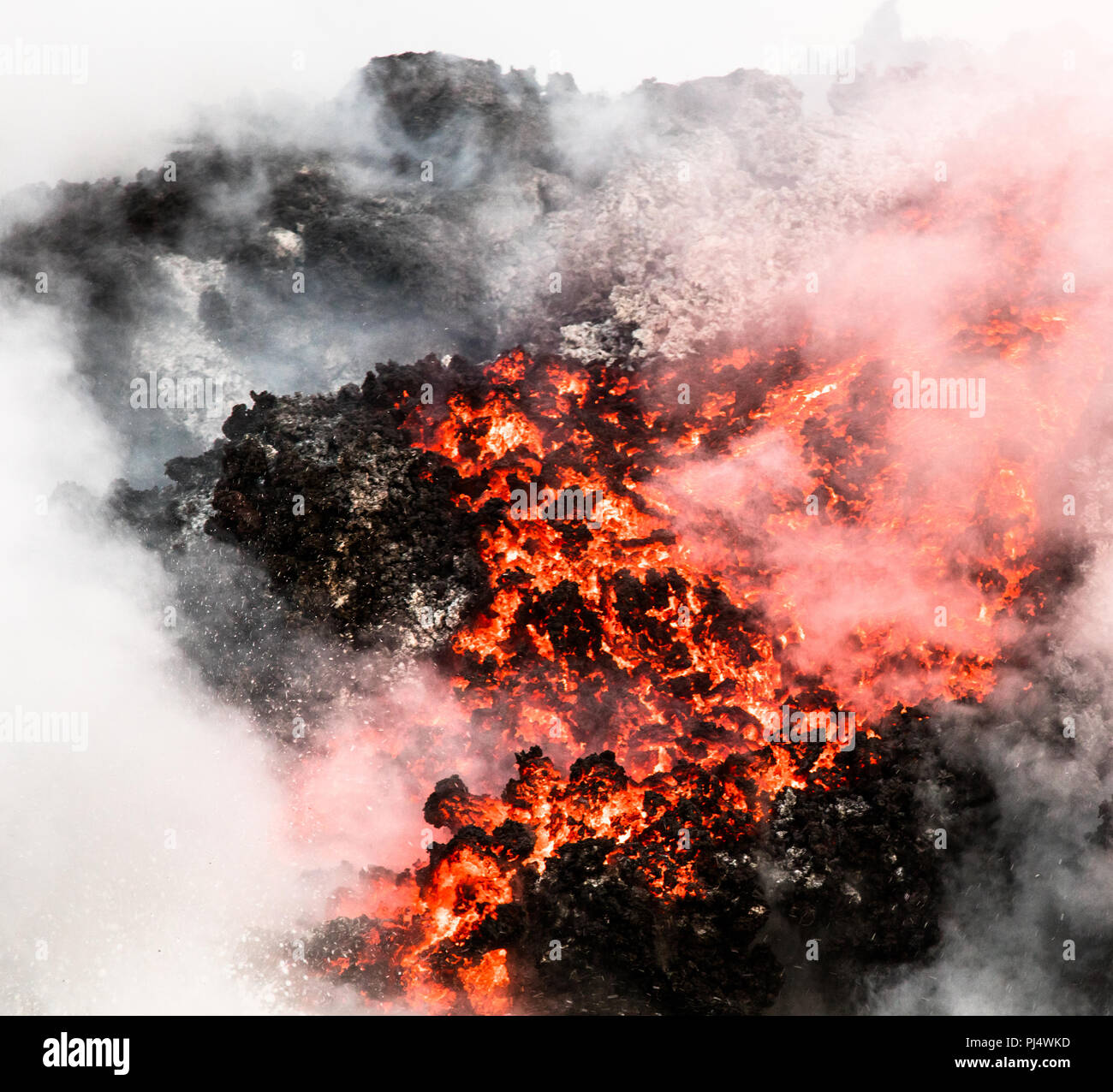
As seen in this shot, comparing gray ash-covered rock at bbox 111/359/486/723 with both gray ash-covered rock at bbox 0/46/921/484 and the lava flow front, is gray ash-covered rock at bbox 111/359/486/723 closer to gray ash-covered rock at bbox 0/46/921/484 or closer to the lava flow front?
the lava flow front

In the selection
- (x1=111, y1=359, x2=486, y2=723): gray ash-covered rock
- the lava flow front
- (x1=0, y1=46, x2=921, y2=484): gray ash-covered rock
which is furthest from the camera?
(x1=0, y1=46, x2=921, y2=484): gray ash-covered rock

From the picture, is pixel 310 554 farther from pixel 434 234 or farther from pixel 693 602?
pixel 434 234

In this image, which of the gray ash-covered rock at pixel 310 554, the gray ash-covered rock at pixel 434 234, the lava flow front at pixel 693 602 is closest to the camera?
the lava flow front at pixel 693 602

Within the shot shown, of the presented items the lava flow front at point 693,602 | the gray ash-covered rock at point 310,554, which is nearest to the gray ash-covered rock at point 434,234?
the lava flow front at point 693,602

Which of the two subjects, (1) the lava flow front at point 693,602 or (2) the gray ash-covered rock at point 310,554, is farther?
(2) the gray ash-covered rock at point 310,554

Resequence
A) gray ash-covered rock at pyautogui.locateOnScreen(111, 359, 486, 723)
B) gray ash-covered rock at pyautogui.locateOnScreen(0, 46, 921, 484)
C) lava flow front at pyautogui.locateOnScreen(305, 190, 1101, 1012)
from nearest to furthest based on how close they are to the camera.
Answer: lava flow front at pyautogui.locateOnScreen(305, 190, 1101, 1012)
gray ash-covered rock at pyautogui.locateOnScreen(111, 359, 486, 723)
gray ash-covered rock at pyautogui.locateOnScreen(0, 46, 921, 484)

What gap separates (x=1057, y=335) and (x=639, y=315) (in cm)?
646

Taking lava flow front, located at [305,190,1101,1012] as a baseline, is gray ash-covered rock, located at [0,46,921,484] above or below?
above

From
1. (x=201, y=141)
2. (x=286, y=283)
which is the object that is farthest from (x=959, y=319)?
(x=201, y=141)

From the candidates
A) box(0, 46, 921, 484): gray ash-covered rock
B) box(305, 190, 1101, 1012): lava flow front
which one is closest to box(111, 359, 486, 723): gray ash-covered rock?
box(305, 190, 1101, 1012): lava flow front

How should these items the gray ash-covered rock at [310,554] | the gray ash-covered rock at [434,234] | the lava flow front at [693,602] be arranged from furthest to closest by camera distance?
the gray ash-covered rock at [434,234] < the gray ash-covered rock at [310,554] < the lava flow front at [693,602]

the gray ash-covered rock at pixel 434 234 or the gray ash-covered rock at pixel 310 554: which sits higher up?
the gray ash-covered rock at pixel 434 234

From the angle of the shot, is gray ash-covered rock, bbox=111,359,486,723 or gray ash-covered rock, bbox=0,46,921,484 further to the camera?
gray ash-covered rock, bbox=0,46,921,484

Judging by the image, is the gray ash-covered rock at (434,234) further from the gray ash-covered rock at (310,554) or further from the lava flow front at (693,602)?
the gray ash-covered rock at (310,554)
